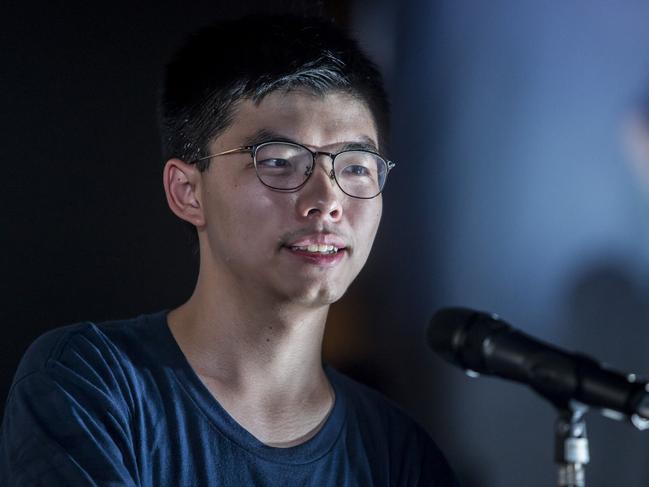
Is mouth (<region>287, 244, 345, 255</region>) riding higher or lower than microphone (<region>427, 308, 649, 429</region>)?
higher

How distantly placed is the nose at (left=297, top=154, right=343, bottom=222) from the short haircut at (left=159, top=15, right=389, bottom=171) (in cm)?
19

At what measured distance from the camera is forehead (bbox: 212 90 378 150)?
173 cm

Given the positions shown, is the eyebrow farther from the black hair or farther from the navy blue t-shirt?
the navy blue t-shirt

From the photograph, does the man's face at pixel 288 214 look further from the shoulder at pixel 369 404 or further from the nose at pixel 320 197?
the shoulder at pixel 369 404

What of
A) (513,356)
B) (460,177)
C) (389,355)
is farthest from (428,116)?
(513,356)

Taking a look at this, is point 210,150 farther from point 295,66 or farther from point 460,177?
point 460,177

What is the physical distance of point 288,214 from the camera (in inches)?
66.6

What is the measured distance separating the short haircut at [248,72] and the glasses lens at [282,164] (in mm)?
124

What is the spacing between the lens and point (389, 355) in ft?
7.18

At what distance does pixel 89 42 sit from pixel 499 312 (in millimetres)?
1108

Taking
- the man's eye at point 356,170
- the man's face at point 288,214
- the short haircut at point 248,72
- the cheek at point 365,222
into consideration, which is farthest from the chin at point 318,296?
the short haircut at point 248,72

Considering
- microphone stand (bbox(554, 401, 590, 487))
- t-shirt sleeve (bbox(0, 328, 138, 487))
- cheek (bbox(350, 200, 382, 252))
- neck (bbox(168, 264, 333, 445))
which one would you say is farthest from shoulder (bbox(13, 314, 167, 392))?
microphone stand (bbox(554, 401, 590, 487))

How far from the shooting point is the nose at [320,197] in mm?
1690

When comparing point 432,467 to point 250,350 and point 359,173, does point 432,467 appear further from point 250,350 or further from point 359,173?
point 359,173
